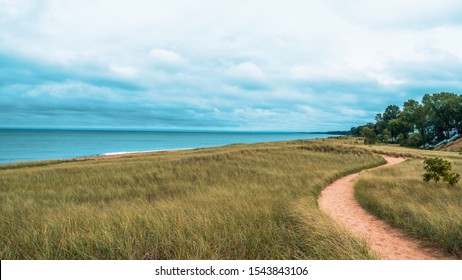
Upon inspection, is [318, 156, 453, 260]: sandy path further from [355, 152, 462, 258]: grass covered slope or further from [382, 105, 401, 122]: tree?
[382, 105, 401, 122]: tree

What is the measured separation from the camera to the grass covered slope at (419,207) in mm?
6980

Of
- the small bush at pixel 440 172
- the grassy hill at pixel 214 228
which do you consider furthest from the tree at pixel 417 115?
the grassy hill at pixel 214 228

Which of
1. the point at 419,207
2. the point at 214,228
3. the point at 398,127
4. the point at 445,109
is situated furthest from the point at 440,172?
the point at 398,127

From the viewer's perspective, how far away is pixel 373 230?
28.5 feet

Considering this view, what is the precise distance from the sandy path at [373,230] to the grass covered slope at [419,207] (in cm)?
32

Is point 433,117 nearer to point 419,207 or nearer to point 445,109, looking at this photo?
point 445,109

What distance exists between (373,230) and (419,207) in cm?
221

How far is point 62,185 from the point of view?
53.2ft

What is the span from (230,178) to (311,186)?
5629 mm

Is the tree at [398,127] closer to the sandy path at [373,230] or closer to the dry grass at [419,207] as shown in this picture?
the dry grass at [419,207]

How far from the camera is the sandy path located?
6660 mm

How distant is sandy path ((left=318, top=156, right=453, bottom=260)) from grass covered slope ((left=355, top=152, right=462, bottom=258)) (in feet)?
1.06
